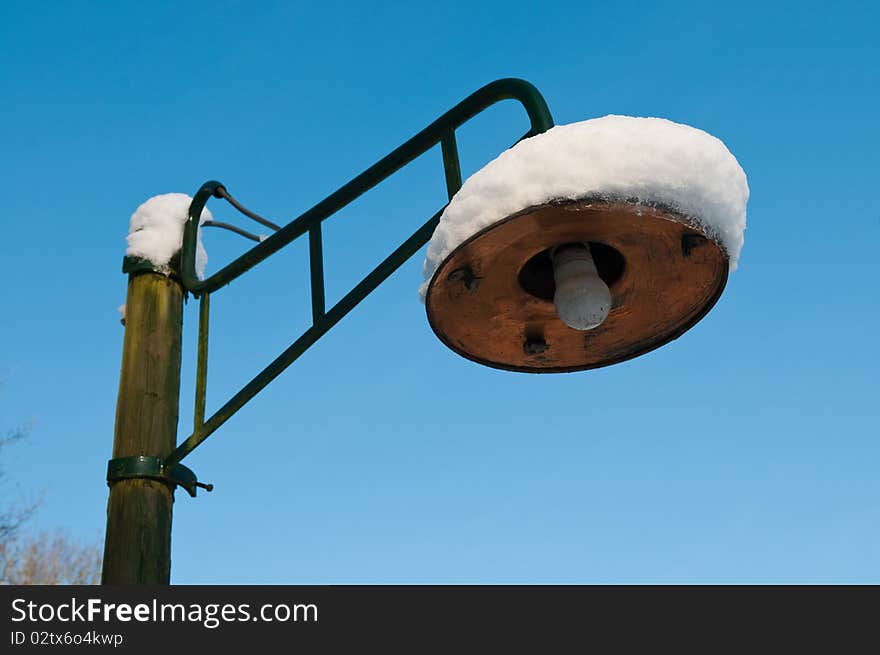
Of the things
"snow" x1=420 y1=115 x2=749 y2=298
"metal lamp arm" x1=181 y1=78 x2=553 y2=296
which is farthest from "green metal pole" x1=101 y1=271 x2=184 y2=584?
"snow" x1=420 y1=115 x2=749 y2=298

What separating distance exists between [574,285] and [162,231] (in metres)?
1.74

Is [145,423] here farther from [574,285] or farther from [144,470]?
[574,285]

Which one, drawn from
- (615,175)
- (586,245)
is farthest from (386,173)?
(615,175)

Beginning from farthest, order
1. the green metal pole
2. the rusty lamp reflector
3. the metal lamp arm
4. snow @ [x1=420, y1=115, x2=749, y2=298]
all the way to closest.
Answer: the green metal pole < the metal lamp arm < the rusty lamp reflector < snow @ [x1=420, y1=115, x2=749, y2=298]

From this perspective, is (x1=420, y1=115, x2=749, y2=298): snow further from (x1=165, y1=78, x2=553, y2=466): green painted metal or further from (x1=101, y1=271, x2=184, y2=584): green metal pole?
(x1=101, y1=271, x2=184, y2=584): green metal pole

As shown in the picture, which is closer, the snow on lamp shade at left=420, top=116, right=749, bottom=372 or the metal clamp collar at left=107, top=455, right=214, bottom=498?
the snow on lamp shade at left=420, top=116, right=749, bottom=372

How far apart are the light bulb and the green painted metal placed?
41cm

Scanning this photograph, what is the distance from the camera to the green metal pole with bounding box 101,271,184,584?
2.54 m

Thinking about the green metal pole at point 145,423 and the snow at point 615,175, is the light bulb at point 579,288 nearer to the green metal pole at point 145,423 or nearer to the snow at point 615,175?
the snow at point 615,175

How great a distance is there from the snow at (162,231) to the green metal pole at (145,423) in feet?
0.24

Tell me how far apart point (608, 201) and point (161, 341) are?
5.75ft

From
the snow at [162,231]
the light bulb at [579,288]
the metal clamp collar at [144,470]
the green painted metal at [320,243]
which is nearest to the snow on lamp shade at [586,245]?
the light bulb at [579,288]

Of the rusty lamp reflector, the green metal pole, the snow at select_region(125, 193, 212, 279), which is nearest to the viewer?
the rusty lamp reflector

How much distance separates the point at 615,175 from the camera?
5.36 ft
